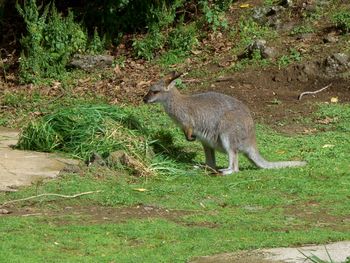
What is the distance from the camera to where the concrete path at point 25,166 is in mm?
9773

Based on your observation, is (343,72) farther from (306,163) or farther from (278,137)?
(306,163)

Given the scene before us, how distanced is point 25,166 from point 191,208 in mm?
2418

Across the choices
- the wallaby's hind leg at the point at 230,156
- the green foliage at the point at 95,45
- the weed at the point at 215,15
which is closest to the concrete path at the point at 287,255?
the wallaby's hind leg at the point at 230,156

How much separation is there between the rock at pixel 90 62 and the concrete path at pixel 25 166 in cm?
560

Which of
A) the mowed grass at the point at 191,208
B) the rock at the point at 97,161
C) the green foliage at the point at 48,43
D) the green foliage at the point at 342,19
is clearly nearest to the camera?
the mowed grass at the point at 191,208

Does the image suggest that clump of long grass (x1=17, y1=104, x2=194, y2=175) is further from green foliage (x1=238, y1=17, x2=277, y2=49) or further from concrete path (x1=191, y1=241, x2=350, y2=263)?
green foliage (x1=238, y1=17, x2=277, y2=49)

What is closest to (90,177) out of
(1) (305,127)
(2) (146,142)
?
(2) (146,142)

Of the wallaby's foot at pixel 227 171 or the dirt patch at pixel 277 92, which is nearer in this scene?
the wallaby's foot at pixel 227 171

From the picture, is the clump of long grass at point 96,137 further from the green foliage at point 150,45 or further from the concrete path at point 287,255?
the green foliage at point 150,45

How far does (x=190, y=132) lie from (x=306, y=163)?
4.96ft

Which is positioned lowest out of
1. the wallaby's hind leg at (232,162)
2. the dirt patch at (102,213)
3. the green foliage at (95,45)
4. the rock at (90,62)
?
the rock at (90,62)

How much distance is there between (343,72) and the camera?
49.4 ft

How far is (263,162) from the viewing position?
35.4 feet

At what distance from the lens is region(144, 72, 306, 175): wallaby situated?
10.8 m
